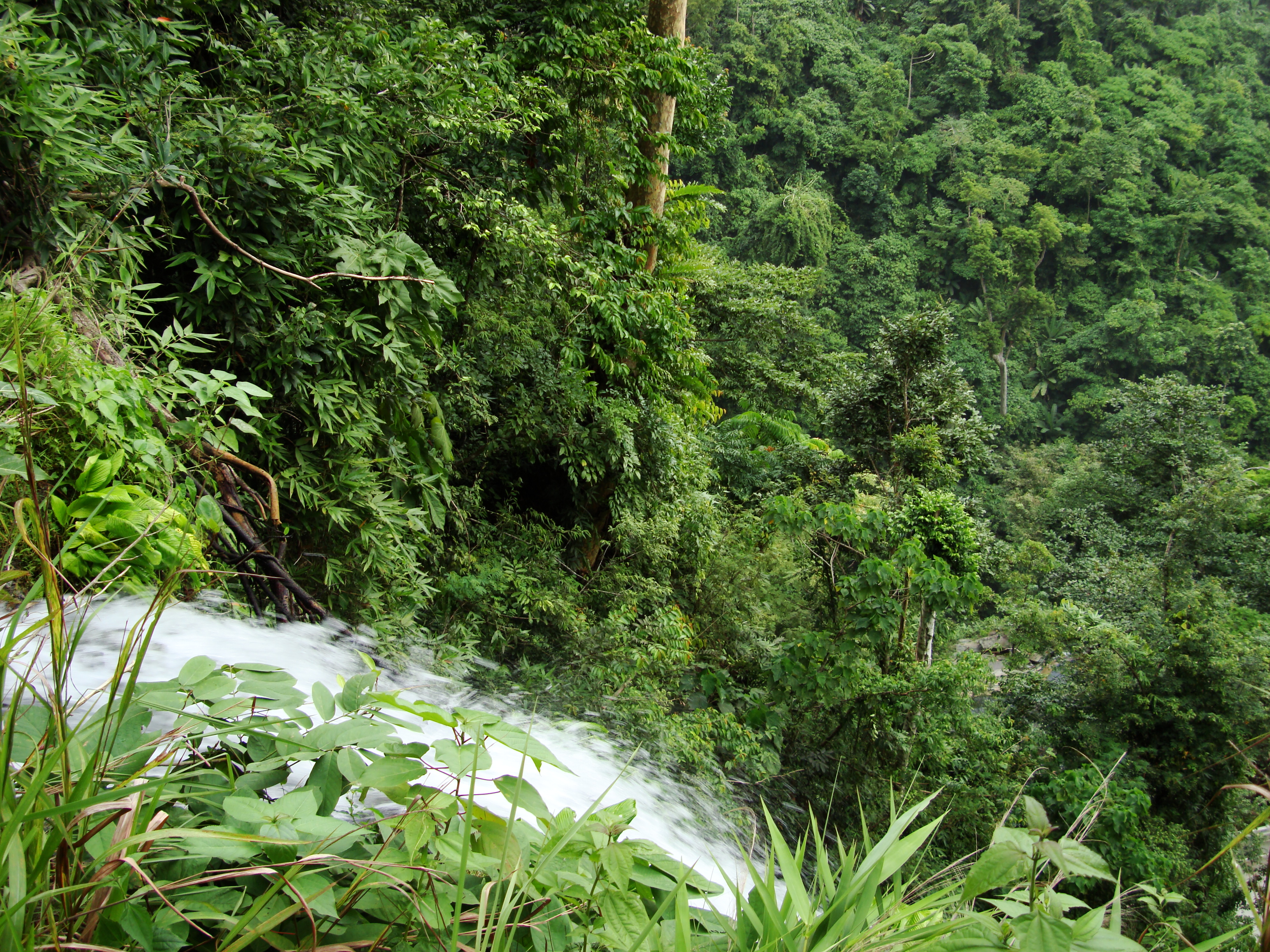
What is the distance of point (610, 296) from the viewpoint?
4.46 m

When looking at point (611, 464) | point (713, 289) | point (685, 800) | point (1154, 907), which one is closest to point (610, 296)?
point (611, 464)

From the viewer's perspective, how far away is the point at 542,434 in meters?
4.79

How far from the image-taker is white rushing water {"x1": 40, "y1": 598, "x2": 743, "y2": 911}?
1.44 metres

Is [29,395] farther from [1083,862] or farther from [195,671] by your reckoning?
[1083,862]

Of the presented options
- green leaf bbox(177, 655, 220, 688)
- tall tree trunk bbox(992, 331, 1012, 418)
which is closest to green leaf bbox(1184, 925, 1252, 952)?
green leaf bbox(177, 655, 220, 688)

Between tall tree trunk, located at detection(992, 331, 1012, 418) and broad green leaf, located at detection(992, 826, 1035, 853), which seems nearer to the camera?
broad green leaf, located at detection(992, 826, 1035, 853)

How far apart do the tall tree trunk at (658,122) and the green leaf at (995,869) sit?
4.84m

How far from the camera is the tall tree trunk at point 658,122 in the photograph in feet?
17.1

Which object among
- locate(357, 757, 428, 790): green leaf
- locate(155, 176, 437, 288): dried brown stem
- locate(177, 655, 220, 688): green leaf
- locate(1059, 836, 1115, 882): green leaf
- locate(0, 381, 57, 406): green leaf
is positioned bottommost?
locate(357, 757, 428, 790): green leaf

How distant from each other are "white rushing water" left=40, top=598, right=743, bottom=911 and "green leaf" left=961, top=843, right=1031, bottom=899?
1.59 ft

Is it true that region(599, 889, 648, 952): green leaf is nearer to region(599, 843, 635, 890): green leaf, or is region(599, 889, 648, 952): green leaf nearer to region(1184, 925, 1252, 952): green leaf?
region(599, 843, 635, 890): green leaf

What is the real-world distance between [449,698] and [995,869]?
1917mm

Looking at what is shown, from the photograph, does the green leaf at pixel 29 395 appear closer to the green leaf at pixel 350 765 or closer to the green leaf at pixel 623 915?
the green leaf at pixel 350 765

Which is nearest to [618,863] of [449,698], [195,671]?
[195,671]
